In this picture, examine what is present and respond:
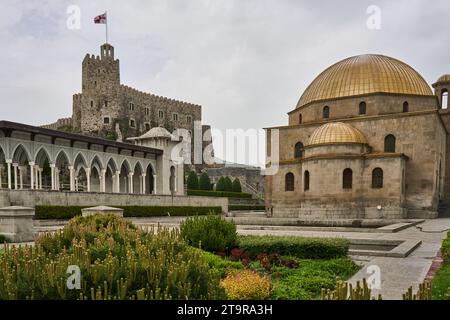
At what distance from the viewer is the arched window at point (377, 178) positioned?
24969 millimetres

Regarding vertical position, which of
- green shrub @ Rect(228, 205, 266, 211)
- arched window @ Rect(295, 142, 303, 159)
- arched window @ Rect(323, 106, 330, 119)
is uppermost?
arched window @ Rect(323, 106, 330, 119)

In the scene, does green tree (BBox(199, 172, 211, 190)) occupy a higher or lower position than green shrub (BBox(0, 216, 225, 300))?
lower

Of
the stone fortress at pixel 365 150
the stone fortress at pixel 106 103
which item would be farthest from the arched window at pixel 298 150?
the stone fortress at pixel 106 103

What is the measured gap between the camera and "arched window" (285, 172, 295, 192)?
29.1 m

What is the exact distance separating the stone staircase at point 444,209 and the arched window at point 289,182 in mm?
11636

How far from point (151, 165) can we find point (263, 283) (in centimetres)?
3126

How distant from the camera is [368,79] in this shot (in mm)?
29391

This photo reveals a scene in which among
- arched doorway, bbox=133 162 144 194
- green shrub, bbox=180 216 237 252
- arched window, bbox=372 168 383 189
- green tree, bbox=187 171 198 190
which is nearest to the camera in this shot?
green shrub, bbox=180 216 237 252

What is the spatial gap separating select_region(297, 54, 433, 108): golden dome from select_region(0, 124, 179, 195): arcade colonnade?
1727 centimetres

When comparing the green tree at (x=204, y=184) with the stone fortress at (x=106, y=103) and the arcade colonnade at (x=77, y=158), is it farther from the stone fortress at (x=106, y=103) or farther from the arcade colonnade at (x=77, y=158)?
the stone fortress at (x=106, y=103)

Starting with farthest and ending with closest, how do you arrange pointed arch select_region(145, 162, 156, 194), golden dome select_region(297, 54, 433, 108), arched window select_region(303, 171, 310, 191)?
pointed arch select_region(145, 162, 156, 194), golden dome select_region(297, 54, 433, 108), arched window select_region(303, 171, 310, 191)

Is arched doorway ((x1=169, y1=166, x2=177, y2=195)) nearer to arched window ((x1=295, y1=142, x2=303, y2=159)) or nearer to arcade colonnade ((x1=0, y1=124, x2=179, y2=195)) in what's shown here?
arcade colonnade ((x1=0, y1=124, x2=179, y2=195))

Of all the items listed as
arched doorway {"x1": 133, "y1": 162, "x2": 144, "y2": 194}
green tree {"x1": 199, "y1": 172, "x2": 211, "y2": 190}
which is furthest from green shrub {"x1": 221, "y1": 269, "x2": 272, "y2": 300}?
green tree {"x1": 199, "y1": 172, "x2": 211, "y2": 190}
